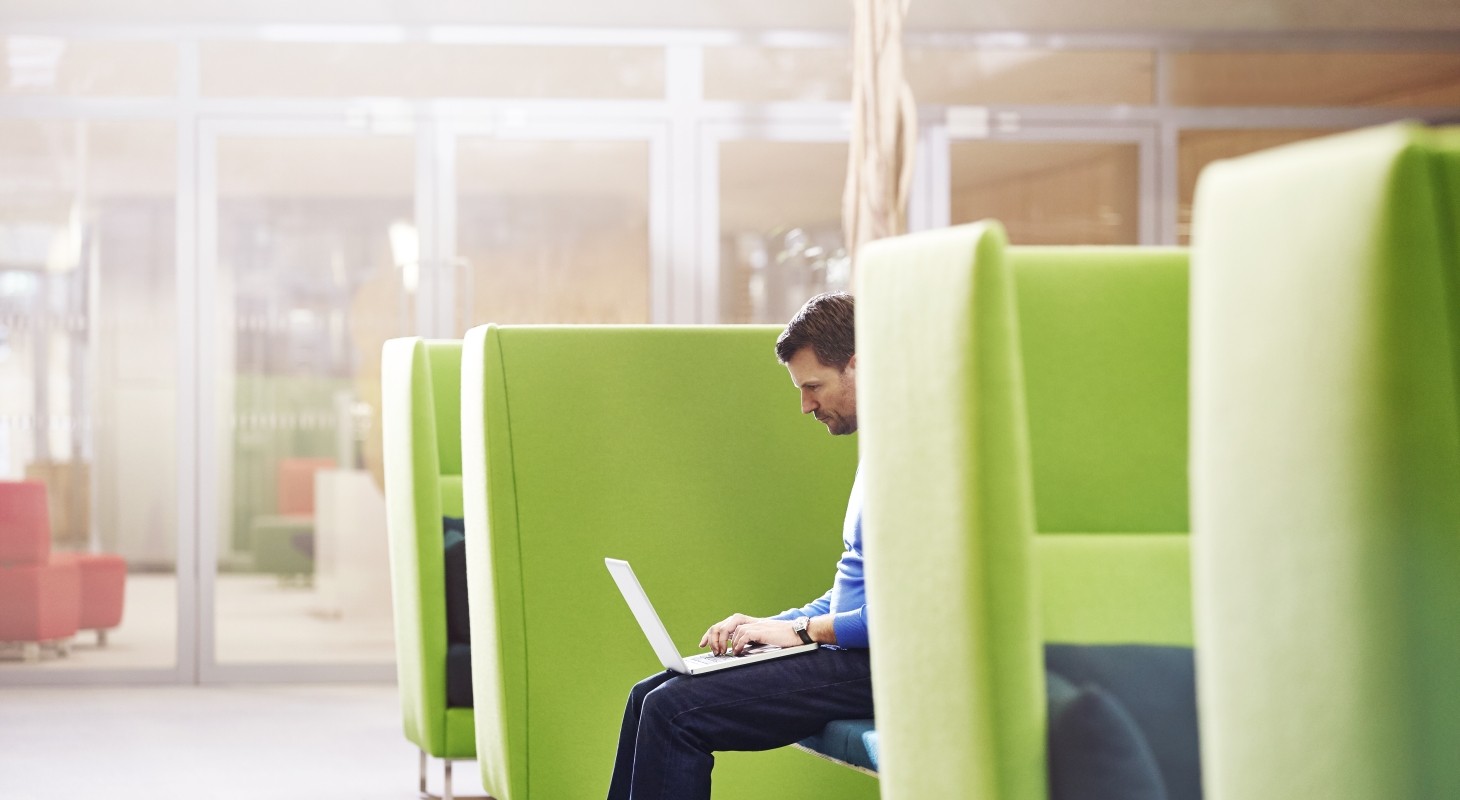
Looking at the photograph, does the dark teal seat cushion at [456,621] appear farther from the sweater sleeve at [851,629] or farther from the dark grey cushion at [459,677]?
the sweater sleeve at [851,629]

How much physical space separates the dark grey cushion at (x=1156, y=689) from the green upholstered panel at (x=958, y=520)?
3.4 inches

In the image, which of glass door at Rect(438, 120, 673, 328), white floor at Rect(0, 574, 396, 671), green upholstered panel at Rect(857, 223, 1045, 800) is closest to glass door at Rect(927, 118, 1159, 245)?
glass door at Rect(438, 120, 673, 328)

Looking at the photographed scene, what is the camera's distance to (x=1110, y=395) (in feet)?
6.70

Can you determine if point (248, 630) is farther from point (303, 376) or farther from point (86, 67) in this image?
point (86, 67)

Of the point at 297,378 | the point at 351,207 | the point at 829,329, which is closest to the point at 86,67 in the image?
the point at 351,207

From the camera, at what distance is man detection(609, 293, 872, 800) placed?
2.42m

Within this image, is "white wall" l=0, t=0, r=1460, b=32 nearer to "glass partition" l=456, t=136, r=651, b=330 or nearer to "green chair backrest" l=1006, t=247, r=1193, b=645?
"glass partition" l=456, t=136, r=651, b=330

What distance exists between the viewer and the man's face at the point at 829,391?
274cm

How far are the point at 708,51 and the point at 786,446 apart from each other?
156 inches

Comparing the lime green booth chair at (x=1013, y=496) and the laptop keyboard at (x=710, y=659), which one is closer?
the lime green booth chair at (x=1013, y=496)

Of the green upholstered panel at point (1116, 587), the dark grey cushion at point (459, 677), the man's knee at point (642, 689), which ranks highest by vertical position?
the green upholstered panel at point (1116, 587)

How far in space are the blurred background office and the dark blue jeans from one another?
14.4 ft

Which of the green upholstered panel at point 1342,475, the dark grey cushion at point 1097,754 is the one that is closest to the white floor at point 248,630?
the dark grey cushion at point 1097,754

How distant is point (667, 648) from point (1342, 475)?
1.43 meters
